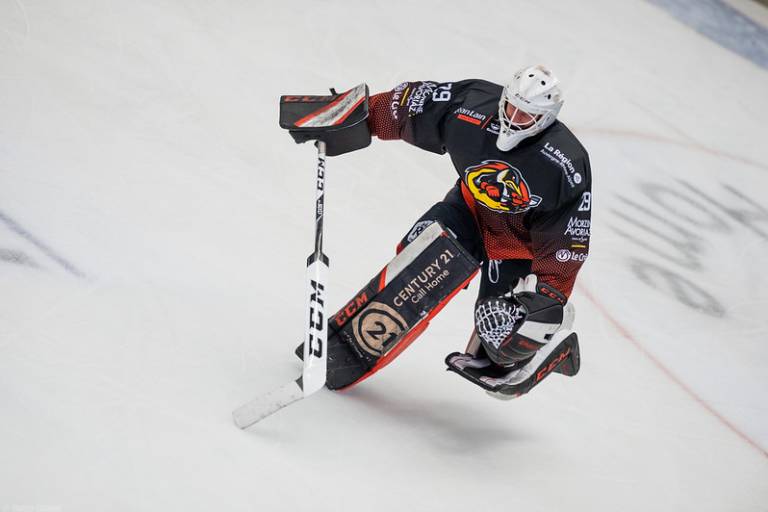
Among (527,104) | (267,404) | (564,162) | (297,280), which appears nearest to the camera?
(267,404)

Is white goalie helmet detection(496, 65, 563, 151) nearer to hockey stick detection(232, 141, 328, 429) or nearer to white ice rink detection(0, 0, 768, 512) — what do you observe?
hockey stick detection(232, 141, 328, 429)

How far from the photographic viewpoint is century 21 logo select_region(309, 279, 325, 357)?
2449 millimetres

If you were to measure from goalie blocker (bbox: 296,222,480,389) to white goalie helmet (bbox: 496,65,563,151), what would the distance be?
15.6 inches

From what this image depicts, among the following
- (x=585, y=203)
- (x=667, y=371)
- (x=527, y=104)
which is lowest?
(x=667, y=371)

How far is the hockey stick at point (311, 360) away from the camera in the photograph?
7.58ft

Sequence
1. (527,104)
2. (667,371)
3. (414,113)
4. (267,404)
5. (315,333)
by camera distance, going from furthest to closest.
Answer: (667,371)
(414,113)
(527,104)
(315,333)
(267,404)

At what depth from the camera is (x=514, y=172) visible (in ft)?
9.06

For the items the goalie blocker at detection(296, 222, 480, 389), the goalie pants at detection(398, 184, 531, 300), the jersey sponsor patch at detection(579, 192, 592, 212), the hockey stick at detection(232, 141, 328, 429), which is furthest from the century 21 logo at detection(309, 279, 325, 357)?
the jersey sponsor patch at detection(579, 192, 592, 212)

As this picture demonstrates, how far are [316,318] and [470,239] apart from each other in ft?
2.62

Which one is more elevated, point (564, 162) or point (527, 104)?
point (527, 104)

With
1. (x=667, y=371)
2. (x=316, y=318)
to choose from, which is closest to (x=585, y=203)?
Answer: (x=316, y=318)

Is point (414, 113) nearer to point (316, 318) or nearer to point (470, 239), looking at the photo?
point (470, 239)

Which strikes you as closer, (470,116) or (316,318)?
(316,318)

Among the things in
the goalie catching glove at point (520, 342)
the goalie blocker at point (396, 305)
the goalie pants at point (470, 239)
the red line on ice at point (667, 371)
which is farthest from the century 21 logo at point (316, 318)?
the red line on ice at point (667, 371)
